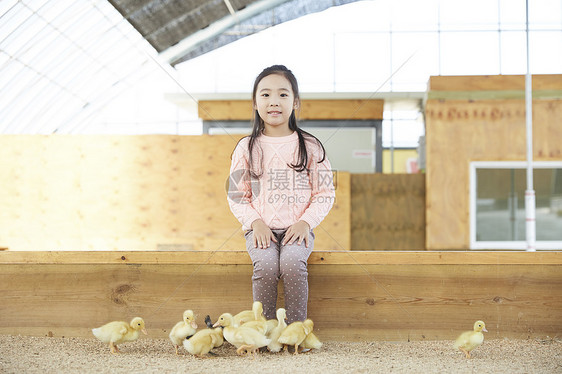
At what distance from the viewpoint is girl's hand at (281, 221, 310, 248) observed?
2191 mm

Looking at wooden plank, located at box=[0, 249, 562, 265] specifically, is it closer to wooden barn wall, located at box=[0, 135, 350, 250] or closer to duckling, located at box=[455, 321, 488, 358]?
duckling, located at box=[455, 321, 488, 358]

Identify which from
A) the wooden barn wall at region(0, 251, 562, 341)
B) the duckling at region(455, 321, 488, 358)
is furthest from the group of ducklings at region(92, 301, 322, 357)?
the duckling at region(455, 321, 488, 358)

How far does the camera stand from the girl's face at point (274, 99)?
7.70 ft

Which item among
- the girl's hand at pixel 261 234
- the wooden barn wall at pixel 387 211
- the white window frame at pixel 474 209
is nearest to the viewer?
the girl's hand at pixel 261 234

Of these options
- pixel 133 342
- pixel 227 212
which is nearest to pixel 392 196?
pixel 227 212

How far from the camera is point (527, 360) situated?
6.52 feet

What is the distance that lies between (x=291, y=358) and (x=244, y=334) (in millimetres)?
198

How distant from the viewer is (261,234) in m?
2.19

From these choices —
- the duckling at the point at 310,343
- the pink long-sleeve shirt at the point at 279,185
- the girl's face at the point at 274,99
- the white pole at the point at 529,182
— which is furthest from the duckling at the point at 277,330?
the white pole at the point at 529,182

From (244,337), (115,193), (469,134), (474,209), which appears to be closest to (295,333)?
(244,337)

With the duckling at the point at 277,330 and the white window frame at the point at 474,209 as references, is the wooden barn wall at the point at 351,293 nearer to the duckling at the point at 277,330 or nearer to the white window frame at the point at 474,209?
the duckling at the point at 277,330

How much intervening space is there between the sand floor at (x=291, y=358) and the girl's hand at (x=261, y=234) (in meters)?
0.41

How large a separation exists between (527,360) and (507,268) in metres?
0.47

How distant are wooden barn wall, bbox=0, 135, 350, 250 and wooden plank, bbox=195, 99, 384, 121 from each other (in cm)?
259
